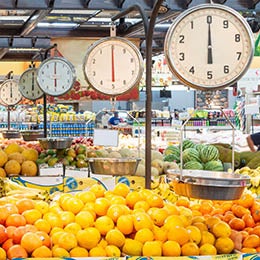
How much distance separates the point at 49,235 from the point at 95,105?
22.6 metres

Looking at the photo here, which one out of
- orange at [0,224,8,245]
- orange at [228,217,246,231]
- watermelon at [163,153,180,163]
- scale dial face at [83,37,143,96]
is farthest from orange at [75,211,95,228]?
watermelon at [163,153,180,163]

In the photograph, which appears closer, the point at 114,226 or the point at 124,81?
the point at 114,226

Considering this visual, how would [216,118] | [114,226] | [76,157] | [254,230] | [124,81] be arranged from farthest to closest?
[216,118], [76,157], [124,81], [254,230], [114,226]

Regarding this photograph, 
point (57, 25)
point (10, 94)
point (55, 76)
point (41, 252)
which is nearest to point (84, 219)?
point (41, 252)

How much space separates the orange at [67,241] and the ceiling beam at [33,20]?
13.5 ft

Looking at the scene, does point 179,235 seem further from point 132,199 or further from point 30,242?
point 30,242

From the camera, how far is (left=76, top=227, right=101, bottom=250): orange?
265cm

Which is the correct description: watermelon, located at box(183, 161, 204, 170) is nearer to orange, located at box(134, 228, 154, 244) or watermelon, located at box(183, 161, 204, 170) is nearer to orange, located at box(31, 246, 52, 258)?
orange, located at box(134, 228, 154, 244)

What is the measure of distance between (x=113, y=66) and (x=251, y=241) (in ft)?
7.06

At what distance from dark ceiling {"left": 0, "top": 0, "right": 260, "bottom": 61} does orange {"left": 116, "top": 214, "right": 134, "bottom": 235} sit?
3.37 metres

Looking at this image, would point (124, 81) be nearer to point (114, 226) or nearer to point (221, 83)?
point (221, 83)

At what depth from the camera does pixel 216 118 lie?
14.2 metres

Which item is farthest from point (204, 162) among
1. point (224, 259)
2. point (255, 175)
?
point (224, 259)

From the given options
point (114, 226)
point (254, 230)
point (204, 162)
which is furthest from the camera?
point (204, 162)
